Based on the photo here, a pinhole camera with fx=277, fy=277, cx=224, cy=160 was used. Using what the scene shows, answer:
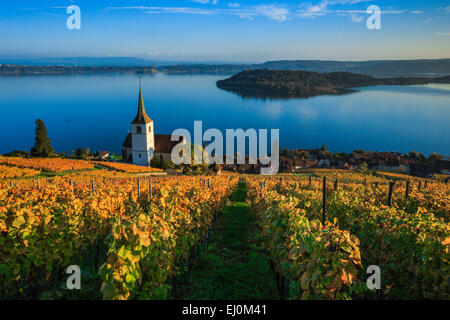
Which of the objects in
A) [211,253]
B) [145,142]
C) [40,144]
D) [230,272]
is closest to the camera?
[230,272]

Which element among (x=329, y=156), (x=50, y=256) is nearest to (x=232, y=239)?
(x=50, y=256)

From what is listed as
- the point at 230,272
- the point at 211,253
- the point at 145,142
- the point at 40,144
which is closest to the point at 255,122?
the point at 145,142

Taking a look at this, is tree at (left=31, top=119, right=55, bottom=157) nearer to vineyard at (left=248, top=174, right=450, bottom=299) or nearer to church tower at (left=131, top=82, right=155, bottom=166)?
church tower at (left=131, top=82, right=155, bottom=166)

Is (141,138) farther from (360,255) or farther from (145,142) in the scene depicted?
(360,255)

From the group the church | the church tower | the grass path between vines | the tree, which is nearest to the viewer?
the grass path between vines

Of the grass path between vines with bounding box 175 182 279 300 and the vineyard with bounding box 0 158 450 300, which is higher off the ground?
the vineyard with bounding box 0 158 450 300

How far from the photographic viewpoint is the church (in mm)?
47781

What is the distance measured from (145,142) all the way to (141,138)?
0.98 metres

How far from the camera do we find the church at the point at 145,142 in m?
47.8

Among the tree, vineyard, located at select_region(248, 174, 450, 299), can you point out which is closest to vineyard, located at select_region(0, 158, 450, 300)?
vineyard, located at select_region(248, 174, 450, 299)

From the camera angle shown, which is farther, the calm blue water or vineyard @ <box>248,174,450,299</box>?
the calm blue water

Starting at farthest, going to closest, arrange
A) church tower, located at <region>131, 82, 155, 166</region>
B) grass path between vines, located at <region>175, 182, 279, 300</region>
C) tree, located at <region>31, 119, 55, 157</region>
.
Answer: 1. church tower, located at <region>131, 82, 155, 166</region>
2. tree, located at <region>31, 119, 55, 157</region>
3. grass path between vines, located at <region>175, 182, 279, 300</region>

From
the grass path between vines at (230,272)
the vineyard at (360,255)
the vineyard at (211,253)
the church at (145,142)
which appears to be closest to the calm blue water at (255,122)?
the church at (145,142)

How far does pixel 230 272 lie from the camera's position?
7930mm
